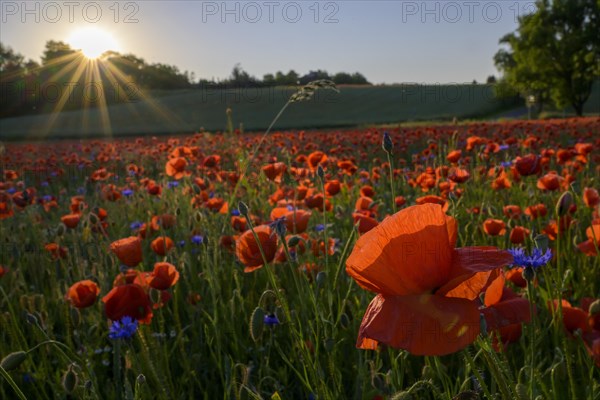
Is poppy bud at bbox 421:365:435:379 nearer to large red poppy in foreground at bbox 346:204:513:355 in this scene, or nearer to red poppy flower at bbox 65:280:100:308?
large red poppy in foreground at bbox 346:204:513:355

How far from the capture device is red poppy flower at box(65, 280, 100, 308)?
168cm

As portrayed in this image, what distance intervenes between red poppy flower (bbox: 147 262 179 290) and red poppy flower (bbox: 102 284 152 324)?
16cm

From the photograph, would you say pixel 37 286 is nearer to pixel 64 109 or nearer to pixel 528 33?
pixel 528 33

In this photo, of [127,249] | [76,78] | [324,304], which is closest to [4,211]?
[127,249]

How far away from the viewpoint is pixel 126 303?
148cm

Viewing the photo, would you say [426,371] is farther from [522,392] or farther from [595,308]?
[522,392]

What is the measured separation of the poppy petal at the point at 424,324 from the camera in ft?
1.98

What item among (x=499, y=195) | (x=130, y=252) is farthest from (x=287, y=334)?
(x=499, y=195)

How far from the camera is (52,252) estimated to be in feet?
9.27

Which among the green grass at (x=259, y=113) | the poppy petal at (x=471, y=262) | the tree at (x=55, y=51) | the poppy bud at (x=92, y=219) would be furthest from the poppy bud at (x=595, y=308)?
the tree at (x=55, y=51)

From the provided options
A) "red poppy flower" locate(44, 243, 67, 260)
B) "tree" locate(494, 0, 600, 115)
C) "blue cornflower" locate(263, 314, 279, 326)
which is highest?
"tree" locate(494, 0, 600, 115)

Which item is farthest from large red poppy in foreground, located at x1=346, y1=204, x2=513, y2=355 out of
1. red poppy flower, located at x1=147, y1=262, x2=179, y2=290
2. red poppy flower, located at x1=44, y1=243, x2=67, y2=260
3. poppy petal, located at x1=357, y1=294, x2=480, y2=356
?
red poppy flower, located at x1=44, y1=243, x2=67, y2=260

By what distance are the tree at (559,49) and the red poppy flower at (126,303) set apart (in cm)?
3449

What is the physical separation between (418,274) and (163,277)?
3.77 ft
